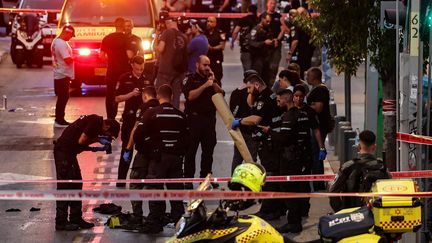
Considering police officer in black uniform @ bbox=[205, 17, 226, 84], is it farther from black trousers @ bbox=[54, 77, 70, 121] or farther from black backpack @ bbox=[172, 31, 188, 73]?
black trousers @ bbox=[54, 77, 70, 121]

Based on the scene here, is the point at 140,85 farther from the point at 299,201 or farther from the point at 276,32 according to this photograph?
the point at 276,32

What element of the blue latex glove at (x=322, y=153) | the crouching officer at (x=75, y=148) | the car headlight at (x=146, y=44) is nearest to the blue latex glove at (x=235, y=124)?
the blue latex glove at (x=322, y=153)

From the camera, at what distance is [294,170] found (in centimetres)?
1433

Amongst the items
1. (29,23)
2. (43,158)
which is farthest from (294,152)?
(29,23)

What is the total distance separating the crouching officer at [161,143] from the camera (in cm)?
1425

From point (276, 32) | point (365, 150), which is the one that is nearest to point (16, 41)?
point (276, 32)

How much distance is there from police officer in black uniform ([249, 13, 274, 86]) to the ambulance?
2.08 m

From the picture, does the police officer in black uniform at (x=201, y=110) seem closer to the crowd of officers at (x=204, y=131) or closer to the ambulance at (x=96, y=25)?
the crowd of officers at (x=204, y=131)

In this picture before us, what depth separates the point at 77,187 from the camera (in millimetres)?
14609

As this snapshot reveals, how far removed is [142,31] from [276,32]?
2.95 metres

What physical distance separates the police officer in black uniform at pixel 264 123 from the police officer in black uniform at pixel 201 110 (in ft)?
2.63

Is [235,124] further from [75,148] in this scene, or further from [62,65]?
[62,65]

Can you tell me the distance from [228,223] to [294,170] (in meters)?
4.69

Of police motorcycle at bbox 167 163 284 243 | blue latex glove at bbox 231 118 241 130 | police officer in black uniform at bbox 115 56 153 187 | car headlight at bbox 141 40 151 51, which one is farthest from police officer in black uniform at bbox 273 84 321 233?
car headlight at bbox 141 40 151 51
